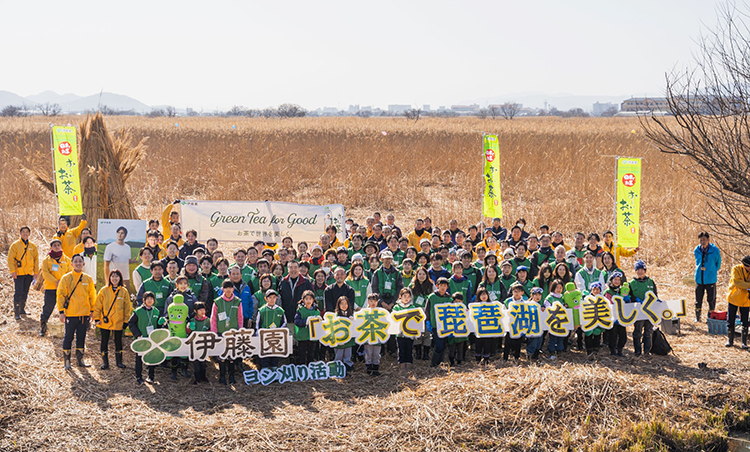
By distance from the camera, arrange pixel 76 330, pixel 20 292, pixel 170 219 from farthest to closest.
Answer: pixel 170 219 → pixel 20 292 → pixel 76 330

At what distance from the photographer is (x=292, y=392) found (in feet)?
23.9

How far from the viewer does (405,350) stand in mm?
7895

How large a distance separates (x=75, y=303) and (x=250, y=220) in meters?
3.68

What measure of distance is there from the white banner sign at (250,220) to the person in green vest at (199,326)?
3614 mm

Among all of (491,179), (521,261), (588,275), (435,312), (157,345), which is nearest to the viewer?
(157,345)

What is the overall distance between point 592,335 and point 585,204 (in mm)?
9311

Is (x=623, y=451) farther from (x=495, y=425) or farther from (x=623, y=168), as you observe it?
(x=623, y=168)

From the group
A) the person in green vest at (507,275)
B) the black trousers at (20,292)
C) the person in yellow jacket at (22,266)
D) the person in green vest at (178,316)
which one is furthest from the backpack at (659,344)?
the black trousers at (20,292)

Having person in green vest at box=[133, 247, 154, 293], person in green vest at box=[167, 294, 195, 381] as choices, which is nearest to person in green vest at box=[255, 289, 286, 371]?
person in green vest at box=[167, 294, 195, 381]

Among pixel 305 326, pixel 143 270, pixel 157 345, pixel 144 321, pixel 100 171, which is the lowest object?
pixel 157 345

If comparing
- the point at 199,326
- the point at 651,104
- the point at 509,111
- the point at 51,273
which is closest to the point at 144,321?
the point at 199,326

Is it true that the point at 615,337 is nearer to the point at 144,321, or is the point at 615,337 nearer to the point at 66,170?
the point at 144,321

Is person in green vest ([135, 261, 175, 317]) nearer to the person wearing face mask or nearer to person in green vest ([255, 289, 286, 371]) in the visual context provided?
person in green vest ([255, 289, 286, 371])

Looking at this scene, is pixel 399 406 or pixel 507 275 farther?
pixel 507 275
